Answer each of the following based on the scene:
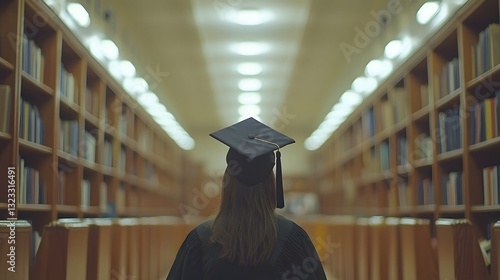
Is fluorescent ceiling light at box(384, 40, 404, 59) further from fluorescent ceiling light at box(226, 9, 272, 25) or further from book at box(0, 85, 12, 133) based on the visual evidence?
book at box(0, 85, 12, 133)

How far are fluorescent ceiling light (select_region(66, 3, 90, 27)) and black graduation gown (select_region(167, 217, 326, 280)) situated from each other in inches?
130

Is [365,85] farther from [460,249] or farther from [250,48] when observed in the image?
[460,249]

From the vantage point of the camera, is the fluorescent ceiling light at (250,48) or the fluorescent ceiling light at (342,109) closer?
the fluorescent ceiling light at (250,48)

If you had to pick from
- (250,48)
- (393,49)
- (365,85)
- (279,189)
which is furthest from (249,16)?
(279,189)

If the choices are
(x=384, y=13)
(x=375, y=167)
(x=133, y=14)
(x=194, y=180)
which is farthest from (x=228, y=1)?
(x=194, y=180)

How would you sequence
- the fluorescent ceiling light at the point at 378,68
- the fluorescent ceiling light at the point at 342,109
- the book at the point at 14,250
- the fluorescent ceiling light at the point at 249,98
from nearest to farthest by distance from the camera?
the book at the point at 14,250 → the fluorescent ceiling light at the point at 378,68 → the fluorescent ceiling light at the point at 342,109 → the fluorescent ceiling light at the point at 249,98

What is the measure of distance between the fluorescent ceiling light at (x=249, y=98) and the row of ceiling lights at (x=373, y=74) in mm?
1343

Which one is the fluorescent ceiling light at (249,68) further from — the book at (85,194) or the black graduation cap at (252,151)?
the black graduation cap at (252,151)

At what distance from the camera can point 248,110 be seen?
545 inches

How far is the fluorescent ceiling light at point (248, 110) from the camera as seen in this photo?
1345 cm

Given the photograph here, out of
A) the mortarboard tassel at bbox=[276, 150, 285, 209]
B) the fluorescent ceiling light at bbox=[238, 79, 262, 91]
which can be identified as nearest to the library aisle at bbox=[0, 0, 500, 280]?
the mortarboard tassel at bbox=[276, 150, 285, 209]

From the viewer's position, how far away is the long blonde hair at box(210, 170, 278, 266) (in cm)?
233

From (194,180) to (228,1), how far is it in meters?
8.73

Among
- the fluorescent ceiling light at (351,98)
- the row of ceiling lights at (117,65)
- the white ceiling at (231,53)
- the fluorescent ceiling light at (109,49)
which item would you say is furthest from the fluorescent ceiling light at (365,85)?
the fluorescent ceiling light at (109,49)
